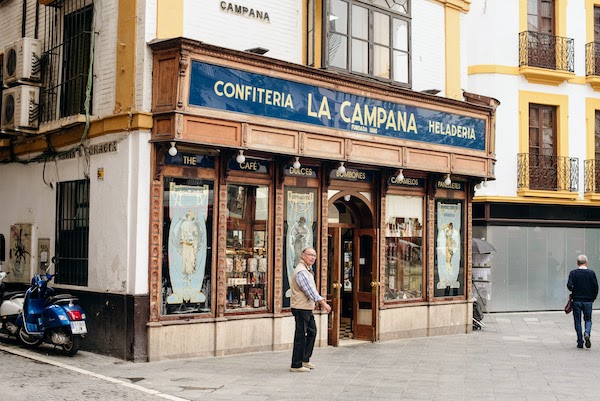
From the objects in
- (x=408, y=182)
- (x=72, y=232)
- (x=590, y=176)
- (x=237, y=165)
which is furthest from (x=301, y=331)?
(x=590, y=176)

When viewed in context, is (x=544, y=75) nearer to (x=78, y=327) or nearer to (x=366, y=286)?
(x=366, y=286)

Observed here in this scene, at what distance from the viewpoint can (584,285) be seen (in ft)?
47.6

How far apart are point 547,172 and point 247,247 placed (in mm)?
13121

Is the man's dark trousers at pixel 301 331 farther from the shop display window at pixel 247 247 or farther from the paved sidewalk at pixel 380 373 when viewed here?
the shop display window at pixel 247 247

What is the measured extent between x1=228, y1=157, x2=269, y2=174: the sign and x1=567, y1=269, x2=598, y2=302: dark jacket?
6293mm

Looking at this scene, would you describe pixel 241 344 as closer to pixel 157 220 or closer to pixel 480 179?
pixel 157 220

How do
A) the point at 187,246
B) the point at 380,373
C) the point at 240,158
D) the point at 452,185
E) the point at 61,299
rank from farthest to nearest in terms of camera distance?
the point at 452,185, the point at 240,158, the point at 187,246, the point at 61,299, the point at 380,373

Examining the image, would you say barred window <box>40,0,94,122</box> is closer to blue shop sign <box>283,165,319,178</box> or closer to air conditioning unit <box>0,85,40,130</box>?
air conditioning unit <box>0,85,40,130</box>

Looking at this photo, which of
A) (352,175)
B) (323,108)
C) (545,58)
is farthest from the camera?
(545,58)

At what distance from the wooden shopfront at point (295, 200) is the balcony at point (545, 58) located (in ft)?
22.0

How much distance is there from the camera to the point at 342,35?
14258mm

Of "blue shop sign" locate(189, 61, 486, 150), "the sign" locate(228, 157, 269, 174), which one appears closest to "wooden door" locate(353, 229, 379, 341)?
"blue shop sign" locate(189, 61, 486, 150)

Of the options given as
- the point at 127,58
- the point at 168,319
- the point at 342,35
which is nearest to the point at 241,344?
the point at 168,319

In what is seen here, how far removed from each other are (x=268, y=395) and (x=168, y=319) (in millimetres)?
2957
